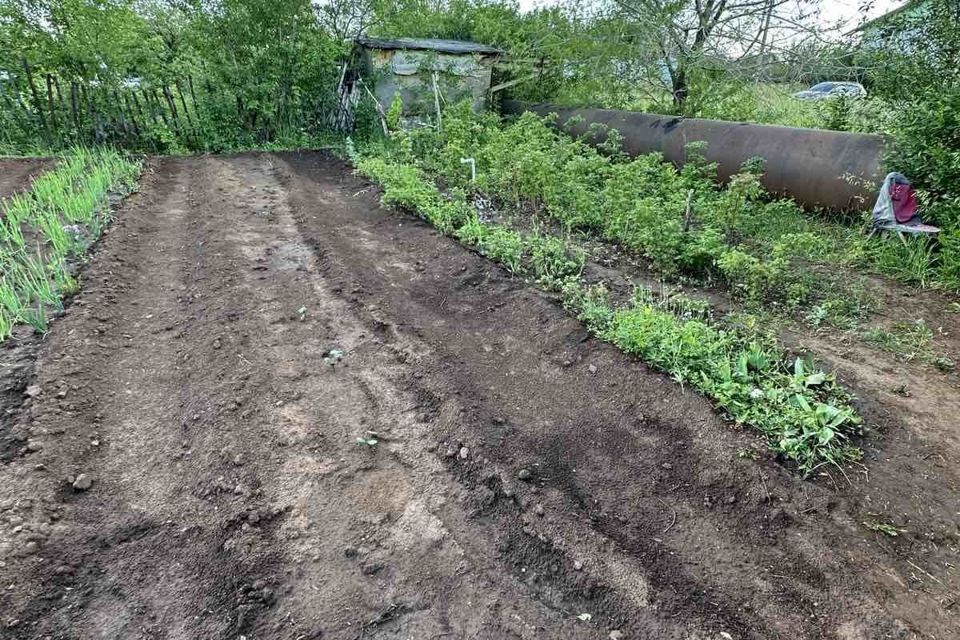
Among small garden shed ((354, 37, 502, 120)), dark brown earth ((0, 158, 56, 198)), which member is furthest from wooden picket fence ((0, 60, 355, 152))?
small garden shed ((354, 37, 502, 120))

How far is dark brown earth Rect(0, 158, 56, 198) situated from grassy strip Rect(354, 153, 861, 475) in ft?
19.4

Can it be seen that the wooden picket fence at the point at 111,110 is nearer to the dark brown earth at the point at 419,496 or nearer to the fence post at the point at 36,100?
the fence post at the point at 36,100

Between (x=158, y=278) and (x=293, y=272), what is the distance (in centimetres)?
106

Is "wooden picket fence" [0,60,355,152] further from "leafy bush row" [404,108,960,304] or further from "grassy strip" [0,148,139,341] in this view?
"leafy bush row" [404,108,960,304]

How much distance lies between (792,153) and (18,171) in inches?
395

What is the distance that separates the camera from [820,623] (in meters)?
1.72

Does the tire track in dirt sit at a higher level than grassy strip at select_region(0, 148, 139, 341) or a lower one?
lower

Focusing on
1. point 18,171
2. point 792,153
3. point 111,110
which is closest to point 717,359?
point 792,153

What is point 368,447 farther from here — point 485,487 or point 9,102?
point 9,102

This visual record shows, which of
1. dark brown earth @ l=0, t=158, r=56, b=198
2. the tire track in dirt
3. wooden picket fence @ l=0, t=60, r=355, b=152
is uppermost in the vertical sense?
wooden picket fence @ l=0, t=60, r=355, b=152

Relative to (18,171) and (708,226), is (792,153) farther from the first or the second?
(18,171)

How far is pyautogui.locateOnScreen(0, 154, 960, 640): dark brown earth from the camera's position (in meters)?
1.73

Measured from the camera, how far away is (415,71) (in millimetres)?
10133

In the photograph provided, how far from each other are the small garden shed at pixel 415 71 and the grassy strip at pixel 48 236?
5.35m
